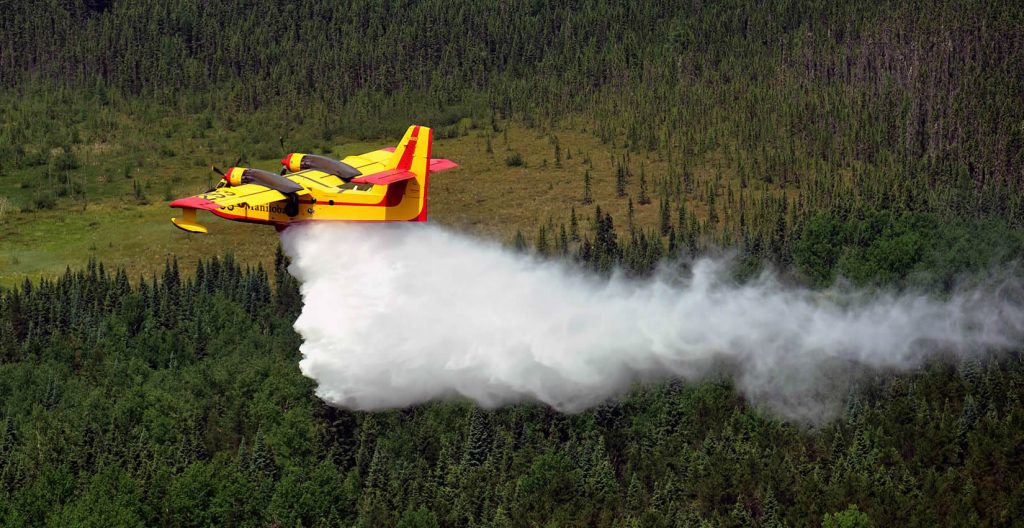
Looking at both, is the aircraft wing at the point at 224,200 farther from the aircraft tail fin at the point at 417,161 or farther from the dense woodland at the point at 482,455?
the dense woodland at the point at 482,455

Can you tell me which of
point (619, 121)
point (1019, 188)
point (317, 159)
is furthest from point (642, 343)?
point (619, 121)

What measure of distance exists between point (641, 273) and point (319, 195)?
56347mm

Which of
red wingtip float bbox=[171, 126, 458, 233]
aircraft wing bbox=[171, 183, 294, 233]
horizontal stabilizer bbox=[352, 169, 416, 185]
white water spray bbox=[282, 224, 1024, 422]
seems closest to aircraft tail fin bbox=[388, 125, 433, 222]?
red wingtip float bbox=[171, 126, 458, 233]

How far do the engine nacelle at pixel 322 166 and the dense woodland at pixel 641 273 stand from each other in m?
24.8

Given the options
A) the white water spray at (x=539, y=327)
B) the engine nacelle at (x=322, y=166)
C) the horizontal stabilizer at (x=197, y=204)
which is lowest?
the white water spray at (x=539, y=327)

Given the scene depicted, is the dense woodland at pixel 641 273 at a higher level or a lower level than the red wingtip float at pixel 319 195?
lower

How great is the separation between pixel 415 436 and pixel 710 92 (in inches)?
3192

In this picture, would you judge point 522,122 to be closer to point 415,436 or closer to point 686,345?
point 415,436

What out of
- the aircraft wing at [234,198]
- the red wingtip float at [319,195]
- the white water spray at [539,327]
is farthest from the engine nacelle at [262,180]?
the white water spray at [539,327]

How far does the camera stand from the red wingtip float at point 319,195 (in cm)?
7769

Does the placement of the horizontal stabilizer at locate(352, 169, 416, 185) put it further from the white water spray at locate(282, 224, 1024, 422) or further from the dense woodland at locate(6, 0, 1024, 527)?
the dense woodland at locate(6, 0, 1024, 527)

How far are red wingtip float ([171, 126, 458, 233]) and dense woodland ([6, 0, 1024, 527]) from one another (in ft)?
79.9

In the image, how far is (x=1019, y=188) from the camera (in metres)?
156

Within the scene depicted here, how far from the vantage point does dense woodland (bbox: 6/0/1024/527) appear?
10262 cm
